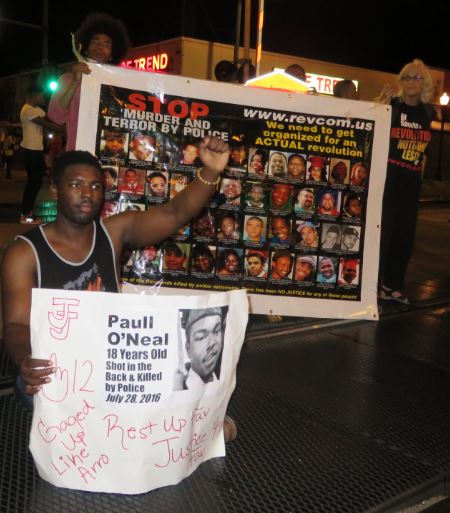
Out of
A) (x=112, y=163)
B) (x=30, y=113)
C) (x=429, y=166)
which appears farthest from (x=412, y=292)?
(x=429, y=166)

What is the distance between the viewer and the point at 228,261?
4.11 metres

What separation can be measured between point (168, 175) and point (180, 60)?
1522cm

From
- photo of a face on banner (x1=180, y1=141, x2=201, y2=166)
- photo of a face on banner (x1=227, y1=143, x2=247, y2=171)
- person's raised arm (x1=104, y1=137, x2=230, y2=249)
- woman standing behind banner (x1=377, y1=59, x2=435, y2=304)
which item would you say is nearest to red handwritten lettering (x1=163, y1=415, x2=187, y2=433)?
person's raised arm (x1=104, y1=137, x2=230, y2=249)

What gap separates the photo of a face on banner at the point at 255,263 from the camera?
4152 mm

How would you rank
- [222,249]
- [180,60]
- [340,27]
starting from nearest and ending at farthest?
[222,249]
[180,60]
[340,27]

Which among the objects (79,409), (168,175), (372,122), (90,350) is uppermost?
(372,122)

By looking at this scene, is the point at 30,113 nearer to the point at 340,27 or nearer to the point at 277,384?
the point at 277,384

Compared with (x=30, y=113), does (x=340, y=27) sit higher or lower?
higher

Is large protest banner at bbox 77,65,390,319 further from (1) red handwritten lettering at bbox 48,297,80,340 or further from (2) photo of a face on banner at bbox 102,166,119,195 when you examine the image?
(1) red handwritten lettering at bbox 48,297,80,340

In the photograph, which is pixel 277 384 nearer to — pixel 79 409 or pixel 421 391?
pixel 421 391

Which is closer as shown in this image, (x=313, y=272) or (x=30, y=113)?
(x=313, y=272)

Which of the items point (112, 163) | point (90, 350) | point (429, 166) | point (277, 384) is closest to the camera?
point (90, 350)

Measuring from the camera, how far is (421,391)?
339 cm

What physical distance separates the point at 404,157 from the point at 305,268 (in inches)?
48.7
